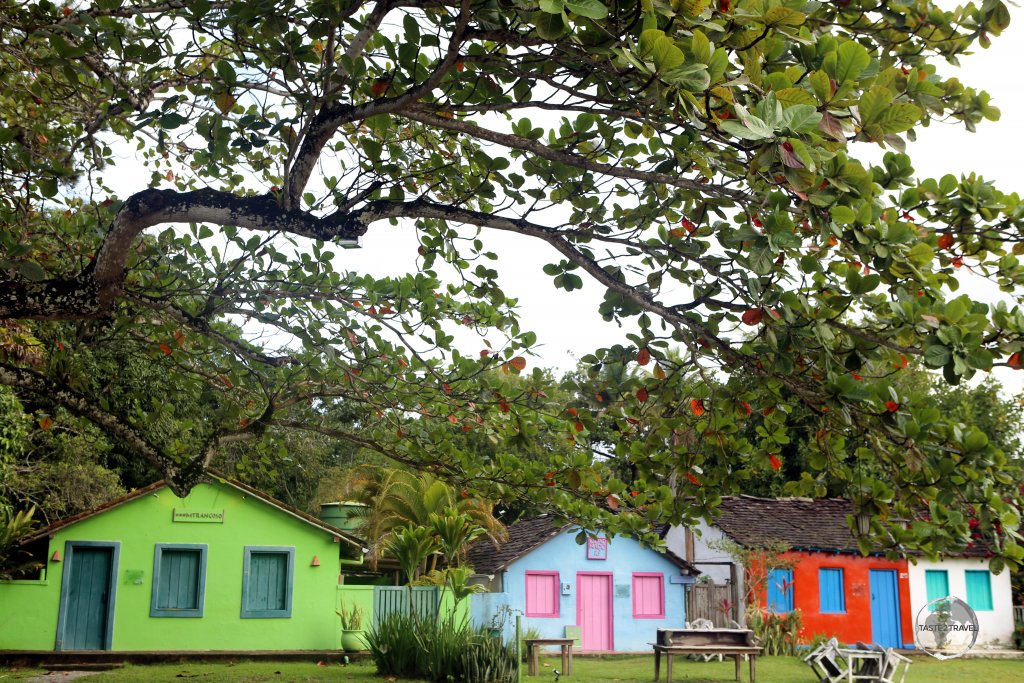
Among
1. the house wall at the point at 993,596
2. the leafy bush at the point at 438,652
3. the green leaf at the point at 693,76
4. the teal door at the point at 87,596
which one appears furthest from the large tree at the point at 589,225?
the house wall at the point at 993,596

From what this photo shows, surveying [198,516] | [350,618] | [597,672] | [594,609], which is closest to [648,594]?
[594,609]

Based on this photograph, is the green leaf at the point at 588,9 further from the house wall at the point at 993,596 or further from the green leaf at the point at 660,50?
the house wall at the point at 993,596

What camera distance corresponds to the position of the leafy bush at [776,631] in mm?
21078

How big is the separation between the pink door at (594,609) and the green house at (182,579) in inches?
269

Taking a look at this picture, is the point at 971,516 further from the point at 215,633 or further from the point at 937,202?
the point at 215,633

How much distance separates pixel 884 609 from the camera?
2455 cm

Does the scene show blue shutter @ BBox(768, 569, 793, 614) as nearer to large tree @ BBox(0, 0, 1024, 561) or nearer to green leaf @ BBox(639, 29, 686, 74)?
large tree @ BBox(0, 0, 1024, 561)

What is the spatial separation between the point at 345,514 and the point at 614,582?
7.14m

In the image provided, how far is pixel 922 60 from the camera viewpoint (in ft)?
16.1

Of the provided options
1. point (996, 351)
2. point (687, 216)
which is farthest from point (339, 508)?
point (996, 351)

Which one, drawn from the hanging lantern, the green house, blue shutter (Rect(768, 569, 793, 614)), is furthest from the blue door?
the hanging lantern

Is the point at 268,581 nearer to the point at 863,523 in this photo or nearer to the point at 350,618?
the point at 350,618

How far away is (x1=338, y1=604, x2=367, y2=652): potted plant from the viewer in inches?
696

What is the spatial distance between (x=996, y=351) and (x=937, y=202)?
0.96 m
